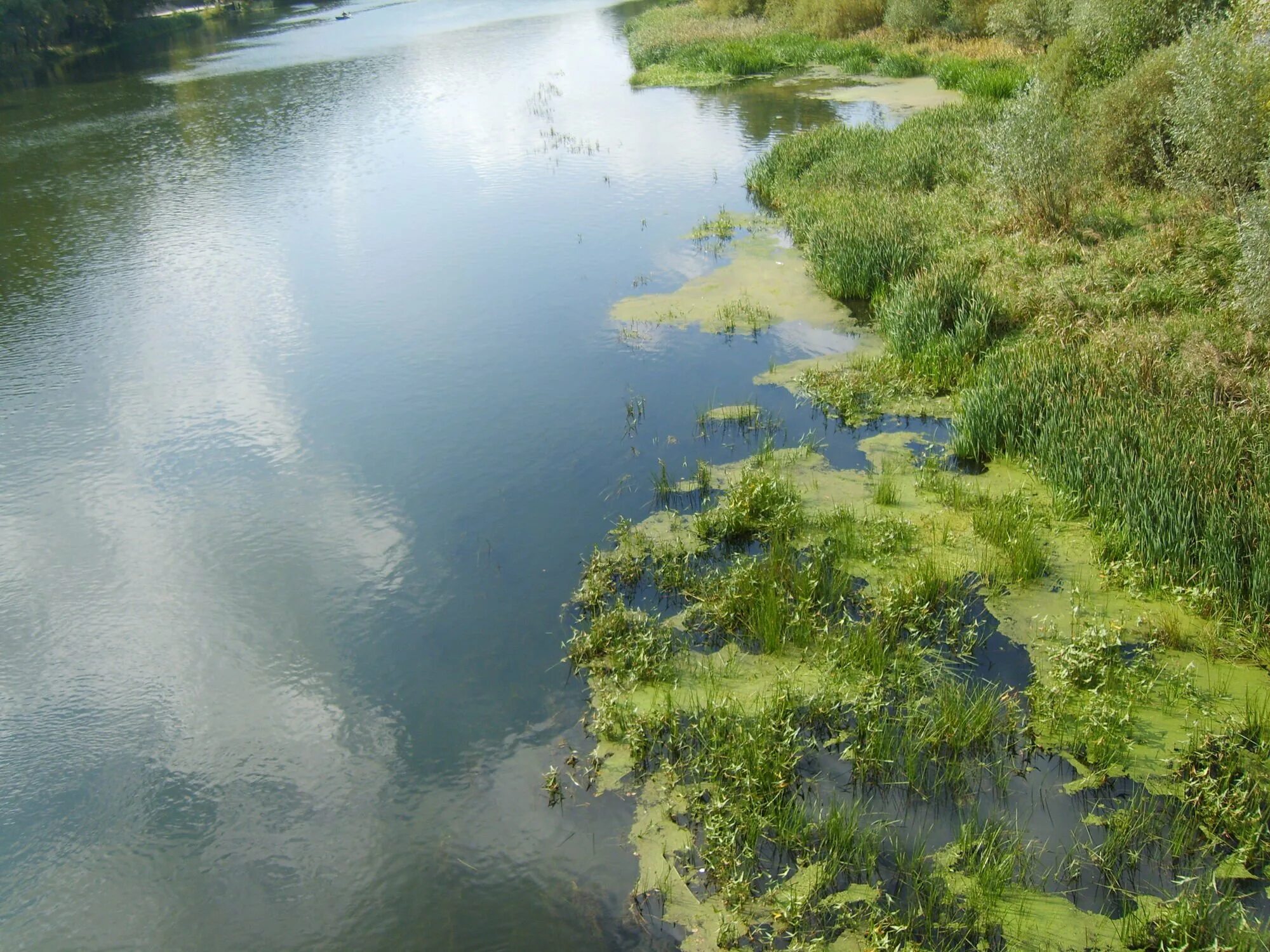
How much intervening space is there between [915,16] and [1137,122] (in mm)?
19251

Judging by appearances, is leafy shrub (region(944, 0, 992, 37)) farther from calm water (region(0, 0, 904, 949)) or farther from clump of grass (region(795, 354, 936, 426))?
clump of grass (region(795, 354, 936, 426))

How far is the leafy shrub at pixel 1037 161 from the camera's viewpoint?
1362 centimetres

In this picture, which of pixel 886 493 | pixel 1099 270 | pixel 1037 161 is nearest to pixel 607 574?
pixel 886 493

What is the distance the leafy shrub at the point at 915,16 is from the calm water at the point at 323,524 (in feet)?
41.6

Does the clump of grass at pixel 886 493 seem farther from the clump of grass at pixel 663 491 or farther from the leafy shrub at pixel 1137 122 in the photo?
the leafy shrub at pixel 1137 122

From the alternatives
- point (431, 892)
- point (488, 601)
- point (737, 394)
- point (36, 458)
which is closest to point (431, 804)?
point (431, 892)

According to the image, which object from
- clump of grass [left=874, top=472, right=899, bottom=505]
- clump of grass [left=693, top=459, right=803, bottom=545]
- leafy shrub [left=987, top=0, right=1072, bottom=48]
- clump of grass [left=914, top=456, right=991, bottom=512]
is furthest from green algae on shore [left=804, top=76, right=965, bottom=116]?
clump of grass [left=693, top=459, right=803, bottom=545]

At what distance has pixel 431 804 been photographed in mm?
6402

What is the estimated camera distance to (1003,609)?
7516 mm

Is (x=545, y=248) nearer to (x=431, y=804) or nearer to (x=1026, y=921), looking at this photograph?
(x=431, y=804)

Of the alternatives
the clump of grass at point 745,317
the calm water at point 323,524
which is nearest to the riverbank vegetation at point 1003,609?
the calm water at point 323,524

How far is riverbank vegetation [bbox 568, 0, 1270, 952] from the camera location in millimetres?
5414

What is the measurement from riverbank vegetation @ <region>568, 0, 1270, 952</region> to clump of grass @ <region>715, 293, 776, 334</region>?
114 centimetres

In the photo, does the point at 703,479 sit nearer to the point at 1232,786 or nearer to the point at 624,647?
the point at 624,647
